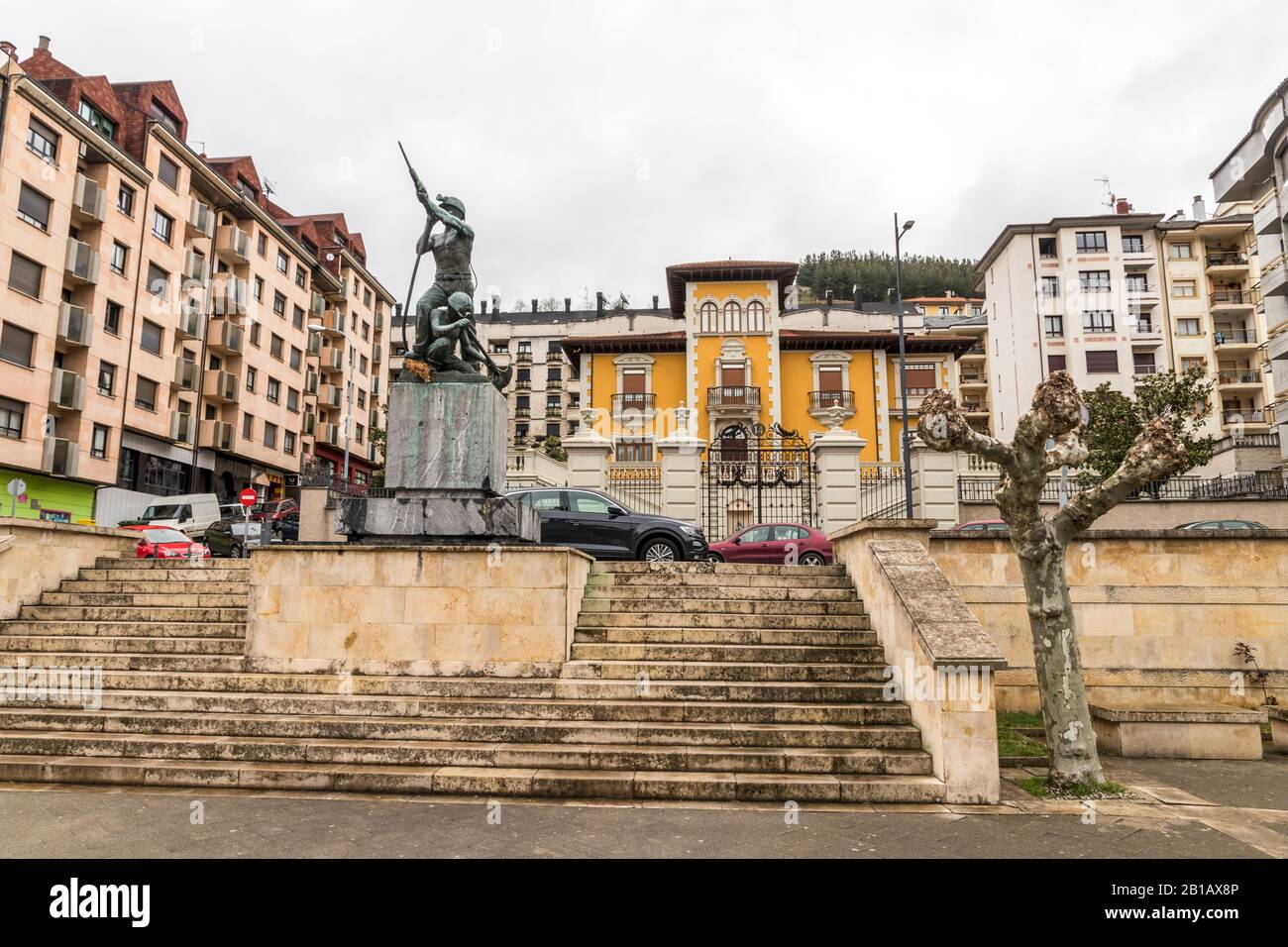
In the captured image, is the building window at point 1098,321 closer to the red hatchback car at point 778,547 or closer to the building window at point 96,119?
the red hatchback car at point 778,547

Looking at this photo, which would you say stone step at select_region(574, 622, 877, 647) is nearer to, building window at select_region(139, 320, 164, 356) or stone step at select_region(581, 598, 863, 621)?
stone step at select_region(581, 598, 863, 621)

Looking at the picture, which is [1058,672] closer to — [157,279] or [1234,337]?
[157,279]

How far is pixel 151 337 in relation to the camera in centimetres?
3288

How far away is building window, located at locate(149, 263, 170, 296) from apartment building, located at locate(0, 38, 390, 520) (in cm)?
7

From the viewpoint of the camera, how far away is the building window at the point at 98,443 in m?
29.0

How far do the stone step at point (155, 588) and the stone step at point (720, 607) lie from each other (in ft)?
15.8

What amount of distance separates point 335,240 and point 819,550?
151 ft

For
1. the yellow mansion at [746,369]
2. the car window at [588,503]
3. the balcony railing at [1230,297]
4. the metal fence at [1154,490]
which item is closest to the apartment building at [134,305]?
the yellow mansion at [746,369]

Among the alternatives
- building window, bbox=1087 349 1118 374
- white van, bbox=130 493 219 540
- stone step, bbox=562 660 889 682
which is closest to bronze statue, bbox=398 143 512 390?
stone step, bbox=562 660 889 682

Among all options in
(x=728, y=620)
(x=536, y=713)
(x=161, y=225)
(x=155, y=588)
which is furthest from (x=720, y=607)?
(x=161, y=225)

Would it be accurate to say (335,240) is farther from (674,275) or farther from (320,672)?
(320,672)
